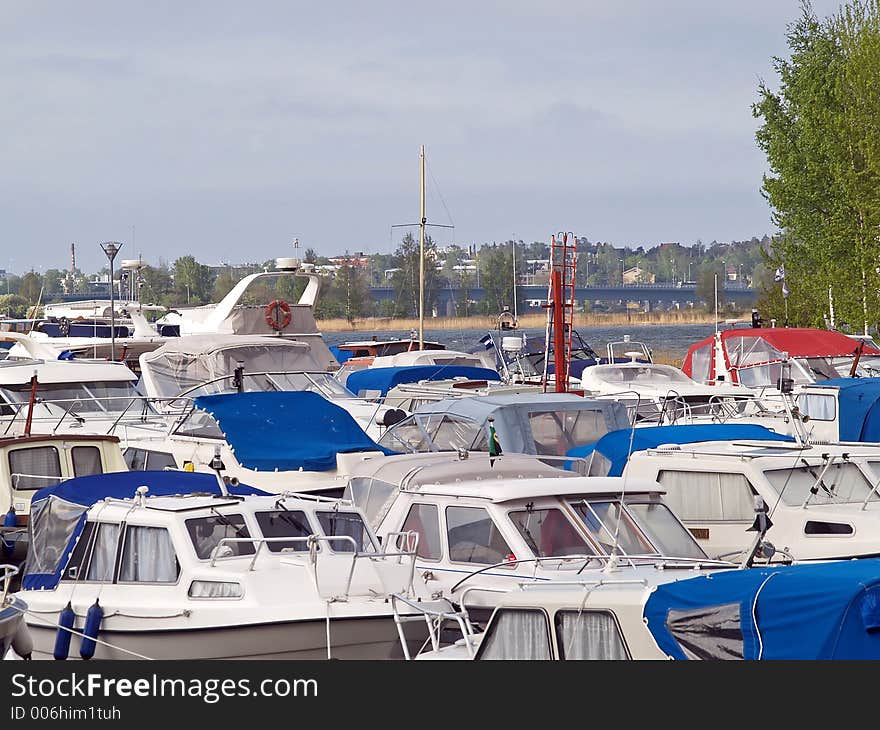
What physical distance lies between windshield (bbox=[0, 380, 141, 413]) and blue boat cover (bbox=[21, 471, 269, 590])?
9.35 metres

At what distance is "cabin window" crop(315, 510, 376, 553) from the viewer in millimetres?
13359

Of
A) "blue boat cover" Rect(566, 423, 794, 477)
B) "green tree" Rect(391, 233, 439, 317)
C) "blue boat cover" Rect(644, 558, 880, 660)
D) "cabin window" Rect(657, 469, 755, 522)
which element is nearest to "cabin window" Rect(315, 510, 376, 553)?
"cabin window" Rect(657, 469, 755, 522)

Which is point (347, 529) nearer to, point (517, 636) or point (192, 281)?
point (517, 636)

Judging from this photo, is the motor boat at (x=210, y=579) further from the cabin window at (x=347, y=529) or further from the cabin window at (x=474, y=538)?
the cabin window at (x=474, y=538)

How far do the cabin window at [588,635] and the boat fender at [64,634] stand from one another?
4924 millimetres

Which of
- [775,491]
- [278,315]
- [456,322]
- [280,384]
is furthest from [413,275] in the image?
[775,491]

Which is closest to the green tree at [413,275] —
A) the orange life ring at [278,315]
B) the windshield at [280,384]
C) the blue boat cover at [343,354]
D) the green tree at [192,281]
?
the green tree at [192,281]

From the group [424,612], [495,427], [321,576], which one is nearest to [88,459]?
[495,427]

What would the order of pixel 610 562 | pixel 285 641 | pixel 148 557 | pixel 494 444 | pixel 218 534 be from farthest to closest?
pixel 494 444
pixel 218 534
pixel 148 557
pixel 610 562
pixel 285 641

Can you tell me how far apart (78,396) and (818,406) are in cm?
1234

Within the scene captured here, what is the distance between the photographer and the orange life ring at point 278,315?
35688mm

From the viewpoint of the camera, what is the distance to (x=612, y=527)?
520 inches

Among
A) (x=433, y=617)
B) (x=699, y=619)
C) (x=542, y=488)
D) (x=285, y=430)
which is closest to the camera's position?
(x=699, y=619)

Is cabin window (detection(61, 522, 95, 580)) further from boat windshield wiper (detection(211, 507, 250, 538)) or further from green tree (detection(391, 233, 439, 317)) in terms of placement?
green tree (detection(391, 233, 439, 317))
